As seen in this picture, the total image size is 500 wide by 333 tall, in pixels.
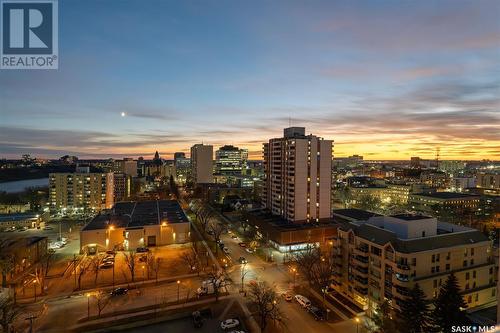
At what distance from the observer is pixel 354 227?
14.0m

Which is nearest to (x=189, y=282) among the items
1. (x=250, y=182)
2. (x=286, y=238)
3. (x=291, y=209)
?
(x=286, y=238)

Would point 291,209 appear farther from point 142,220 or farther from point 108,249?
point 108,249

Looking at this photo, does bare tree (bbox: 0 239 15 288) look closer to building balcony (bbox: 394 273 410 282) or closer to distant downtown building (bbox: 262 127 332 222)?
building balcony (bbox: 394 273 410 282)

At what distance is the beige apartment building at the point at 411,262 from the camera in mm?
11094

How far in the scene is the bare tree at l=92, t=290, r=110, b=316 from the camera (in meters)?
11.9

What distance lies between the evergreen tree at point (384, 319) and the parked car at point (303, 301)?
271 cm

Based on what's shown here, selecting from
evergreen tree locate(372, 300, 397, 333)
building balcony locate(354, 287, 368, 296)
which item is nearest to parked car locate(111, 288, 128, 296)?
building balcony locate(354, 287, 368, 296)

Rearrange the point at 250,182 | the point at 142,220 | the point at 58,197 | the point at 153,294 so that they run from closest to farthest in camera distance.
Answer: the point at 153,294 → the point at 142,220 → the point at 58,197 → the point at 250,182

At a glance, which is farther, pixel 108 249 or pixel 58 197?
pixel 58 197

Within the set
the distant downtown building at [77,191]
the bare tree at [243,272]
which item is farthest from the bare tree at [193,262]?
the distant downtown building at [77,191]

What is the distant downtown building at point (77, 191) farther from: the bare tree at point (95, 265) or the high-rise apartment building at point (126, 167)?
the high-rise apartment building at point (126, 167)

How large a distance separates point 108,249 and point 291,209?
1453 cm

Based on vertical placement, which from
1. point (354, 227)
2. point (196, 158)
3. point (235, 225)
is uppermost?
point (196, 158)

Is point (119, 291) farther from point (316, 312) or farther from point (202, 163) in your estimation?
point (202, 163)
